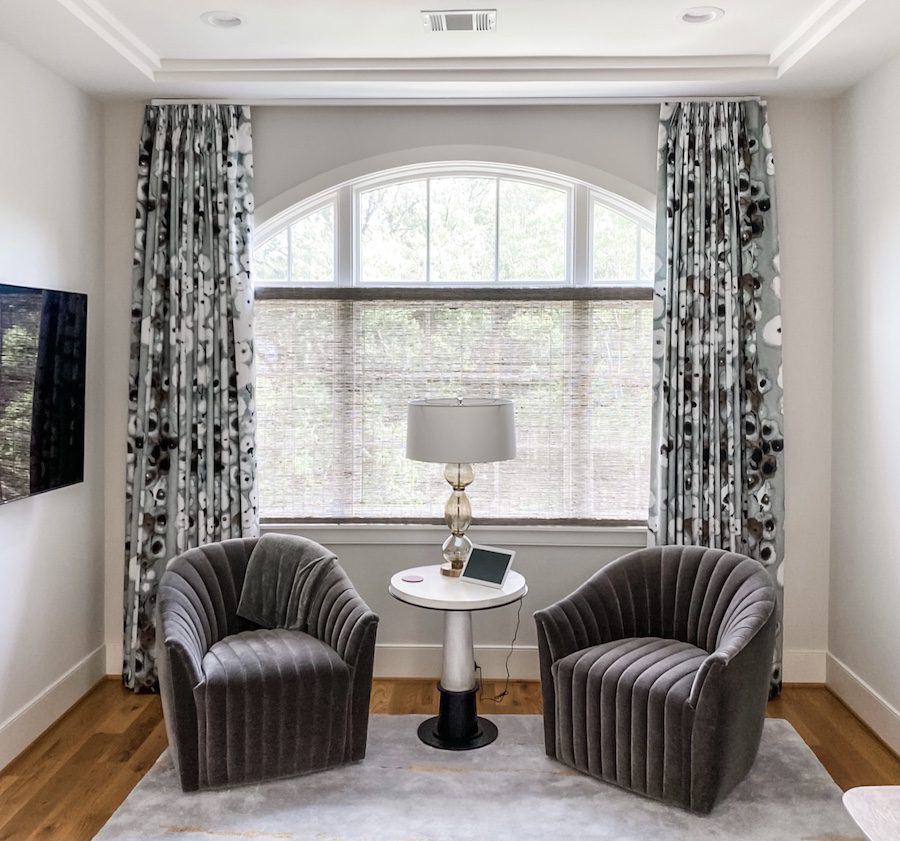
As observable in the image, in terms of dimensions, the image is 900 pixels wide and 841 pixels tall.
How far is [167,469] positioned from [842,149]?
3.33 meters

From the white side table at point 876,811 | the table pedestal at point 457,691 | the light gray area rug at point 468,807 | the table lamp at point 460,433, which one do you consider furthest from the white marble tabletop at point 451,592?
the white side table at point 876,811

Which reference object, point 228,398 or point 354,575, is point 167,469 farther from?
point 354,575

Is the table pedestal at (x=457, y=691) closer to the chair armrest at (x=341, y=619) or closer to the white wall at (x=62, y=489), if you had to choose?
the chair armrest at (x=341, y=619)

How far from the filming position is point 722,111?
12.4 ft

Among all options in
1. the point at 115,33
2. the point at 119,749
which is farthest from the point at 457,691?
the point at 115,33

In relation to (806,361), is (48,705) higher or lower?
lower

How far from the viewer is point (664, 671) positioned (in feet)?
9.62

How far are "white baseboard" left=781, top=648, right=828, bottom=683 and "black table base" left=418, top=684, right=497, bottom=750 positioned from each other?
152 centimetres

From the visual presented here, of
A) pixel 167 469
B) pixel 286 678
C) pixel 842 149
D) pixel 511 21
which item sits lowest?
pixel 286 678

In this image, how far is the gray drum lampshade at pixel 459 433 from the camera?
10.7 feet

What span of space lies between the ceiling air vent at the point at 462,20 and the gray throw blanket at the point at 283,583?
2.04 meters

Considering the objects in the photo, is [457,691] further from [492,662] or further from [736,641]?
[736,641]

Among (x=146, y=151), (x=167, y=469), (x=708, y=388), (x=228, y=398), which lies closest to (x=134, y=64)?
(x=146, y=151)

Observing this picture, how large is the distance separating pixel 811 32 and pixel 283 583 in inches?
114
